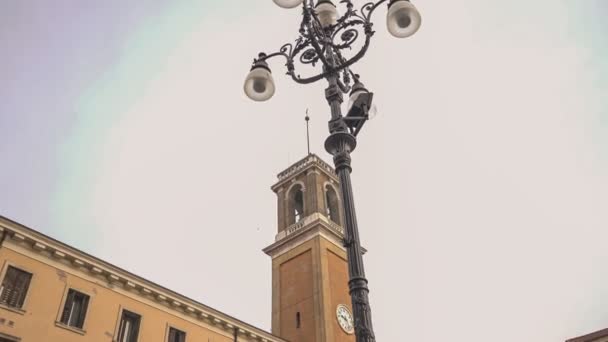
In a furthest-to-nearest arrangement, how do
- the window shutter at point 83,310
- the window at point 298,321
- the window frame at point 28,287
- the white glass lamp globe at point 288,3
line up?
Answer: 1. the window at point 298,321
2. the window shutter at point 83,310
3. the window frame at point 28,287
4. the white glass lamp globe at point 288,3

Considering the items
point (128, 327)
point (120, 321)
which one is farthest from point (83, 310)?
point (128, 327)

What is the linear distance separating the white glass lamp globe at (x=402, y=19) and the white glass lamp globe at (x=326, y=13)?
1718 mm

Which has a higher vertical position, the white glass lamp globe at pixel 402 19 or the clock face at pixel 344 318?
the clock face at pixel 344 318

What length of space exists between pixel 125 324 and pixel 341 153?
16261 mm

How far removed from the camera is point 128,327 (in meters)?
19.7

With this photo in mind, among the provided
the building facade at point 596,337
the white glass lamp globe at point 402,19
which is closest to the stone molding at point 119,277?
the building facade at point 596,337

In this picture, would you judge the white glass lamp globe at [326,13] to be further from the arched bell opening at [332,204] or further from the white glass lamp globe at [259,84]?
the arched bell opening at [332,204]

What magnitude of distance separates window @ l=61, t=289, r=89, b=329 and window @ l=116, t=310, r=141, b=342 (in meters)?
1.56

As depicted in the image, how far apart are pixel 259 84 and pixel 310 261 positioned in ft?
85.9

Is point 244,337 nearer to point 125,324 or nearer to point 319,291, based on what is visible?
point 125,324

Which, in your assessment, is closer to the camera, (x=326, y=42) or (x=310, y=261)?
(x=326, y=42)

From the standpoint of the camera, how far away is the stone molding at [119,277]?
17.7 m

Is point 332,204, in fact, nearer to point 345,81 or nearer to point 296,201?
point 296,201

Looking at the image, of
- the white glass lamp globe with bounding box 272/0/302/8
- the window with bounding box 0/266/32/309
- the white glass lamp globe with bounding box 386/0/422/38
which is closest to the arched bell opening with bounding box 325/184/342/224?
the window with bounding box 0/266/32/309
